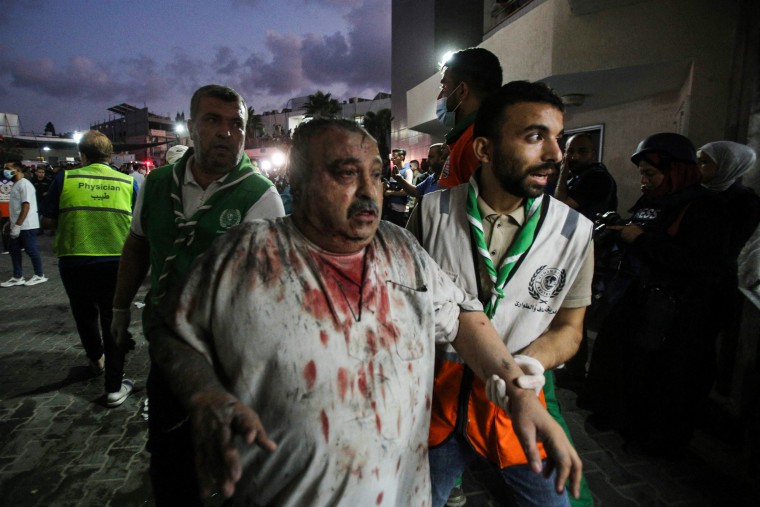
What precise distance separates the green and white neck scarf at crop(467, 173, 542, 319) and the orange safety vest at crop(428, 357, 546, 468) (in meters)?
0.30

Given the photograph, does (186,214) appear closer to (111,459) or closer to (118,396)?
(111,459)

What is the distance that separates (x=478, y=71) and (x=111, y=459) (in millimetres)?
4010

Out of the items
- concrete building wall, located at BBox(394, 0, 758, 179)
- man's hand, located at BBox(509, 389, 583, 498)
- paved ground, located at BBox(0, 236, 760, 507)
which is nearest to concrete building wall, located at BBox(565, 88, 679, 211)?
concrete building wall, located at BBox(394, 0, 758, 179)

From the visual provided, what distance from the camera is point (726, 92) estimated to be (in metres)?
5.41

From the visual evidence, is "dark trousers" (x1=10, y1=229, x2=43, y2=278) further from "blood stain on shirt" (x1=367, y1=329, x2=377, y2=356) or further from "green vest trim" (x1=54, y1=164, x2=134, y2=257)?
"blood stain on shirt" (x1=367, y1=329, x2=377, y2=356)

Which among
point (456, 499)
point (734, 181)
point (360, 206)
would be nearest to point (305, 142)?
point (360, 206)

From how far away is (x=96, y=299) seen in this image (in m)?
4.23

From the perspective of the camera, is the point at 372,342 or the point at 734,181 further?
the point at 734,181

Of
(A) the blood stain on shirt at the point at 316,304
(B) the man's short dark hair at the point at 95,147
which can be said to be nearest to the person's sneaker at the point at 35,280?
(B) the man's short dark hair at the point at 95,147

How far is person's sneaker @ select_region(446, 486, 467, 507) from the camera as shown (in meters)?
2.85

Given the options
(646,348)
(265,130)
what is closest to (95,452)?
(646,348)

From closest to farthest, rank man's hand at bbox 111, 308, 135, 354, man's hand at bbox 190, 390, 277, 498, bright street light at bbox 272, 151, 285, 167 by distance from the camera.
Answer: man's hand at bbox 190, 390, 277, 498 → man's hand at bbox 111, 308, 135, 354 → bright street light at bbox 272, 151, 285, 167

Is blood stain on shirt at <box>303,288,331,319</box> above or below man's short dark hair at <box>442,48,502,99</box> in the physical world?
below

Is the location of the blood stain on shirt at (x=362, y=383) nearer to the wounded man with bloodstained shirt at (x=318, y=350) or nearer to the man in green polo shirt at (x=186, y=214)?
the wounded man with bloodstained shirt at (x=318, y=350)
